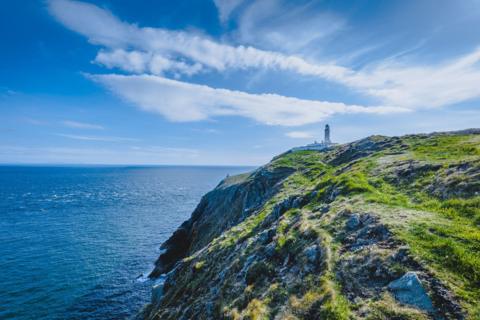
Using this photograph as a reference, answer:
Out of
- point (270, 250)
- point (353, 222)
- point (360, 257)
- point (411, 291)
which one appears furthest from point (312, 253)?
point (411, 291)

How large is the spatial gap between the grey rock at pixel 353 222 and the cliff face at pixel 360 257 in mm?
64

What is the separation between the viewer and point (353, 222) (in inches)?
621

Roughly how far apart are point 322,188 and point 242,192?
31.5 meters

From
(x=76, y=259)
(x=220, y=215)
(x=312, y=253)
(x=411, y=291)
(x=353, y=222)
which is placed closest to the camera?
(x=411, y=291)

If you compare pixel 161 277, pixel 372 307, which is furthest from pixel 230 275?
pixel 161 277

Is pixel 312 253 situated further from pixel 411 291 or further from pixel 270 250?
Result: pixel 411 291

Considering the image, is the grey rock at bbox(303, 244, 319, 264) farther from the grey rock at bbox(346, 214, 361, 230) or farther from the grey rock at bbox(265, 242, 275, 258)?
the grey rock at bbox(265, 242, 275, 258)

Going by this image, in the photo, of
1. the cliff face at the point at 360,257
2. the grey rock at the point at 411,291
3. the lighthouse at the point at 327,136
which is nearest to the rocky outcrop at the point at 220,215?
the cliff face at the point at 360,257

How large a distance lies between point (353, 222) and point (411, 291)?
6118 mm

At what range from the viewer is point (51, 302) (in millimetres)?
36375

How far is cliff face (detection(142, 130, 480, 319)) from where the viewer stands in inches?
388

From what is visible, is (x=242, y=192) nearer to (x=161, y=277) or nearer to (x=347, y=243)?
(x=161, y=277)

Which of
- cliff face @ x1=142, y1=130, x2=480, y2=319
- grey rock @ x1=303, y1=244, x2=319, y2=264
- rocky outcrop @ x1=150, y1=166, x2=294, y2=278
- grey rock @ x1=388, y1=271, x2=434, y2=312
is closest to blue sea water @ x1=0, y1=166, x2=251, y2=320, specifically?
rocky outcrop @ x1=150, y1=166, x2=294, y2=278

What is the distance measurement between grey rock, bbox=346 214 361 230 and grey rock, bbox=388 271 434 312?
5033mm
